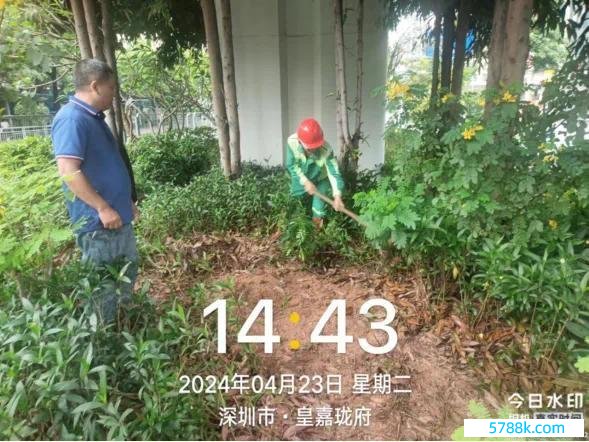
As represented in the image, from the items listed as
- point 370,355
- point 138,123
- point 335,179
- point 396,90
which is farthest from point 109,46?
point 138,123

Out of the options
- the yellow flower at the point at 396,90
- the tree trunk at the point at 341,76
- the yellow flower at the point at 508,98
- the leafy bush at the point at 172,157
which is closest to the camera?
the yellow flower at the point at 508,98

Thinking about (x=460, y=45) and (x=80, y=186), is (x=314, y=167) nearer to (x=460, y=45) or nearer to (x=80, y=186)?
(x=80, y=186)

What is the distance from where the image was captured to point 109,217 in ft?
5.68

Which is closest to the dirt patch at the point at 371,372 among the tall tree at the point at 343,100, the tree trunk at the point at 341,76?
the tall tree at the point at 343,100

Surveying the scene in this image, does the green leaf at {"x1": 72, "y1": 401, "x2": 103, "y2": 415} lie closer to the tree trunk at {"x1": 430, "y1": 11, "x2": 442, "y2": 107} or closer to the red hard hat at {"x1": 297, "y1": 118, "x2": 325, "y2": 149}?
the red hard hat at {"x1": 297, "y1": 118, "x2": 325, "y2": 149}

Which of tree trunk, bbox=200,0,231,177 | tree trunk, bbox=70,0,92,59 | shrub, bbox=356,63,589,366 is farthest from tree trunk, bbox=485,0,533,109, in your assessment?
tree trunk, bbox=70,0,92,59

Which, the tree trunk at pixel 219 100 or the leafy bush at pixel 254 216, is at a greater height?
the tree trunk at pixel 219 100

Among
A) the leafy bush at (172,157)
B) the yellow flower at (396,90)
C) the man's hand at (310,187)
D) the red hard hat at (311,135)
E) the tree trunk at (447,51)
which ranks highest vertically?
the tree trunk at (447,51)

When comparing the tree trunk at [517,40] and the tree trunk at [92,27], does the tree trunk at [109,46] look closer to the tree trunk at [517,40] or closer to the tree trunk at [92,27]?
the tree trunk at [92,27]

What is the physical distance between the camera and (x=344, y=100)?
9.50 ft

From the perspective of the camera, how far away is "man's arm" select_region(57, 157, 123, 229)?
1.60 m

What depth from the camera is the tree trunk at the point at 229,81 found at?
3.04 meters

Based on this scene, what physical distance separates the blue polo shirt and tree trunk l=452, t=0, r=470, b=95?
2.53 meters

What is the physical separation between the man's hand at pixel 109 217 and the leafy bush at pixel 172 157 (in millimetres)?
2254
